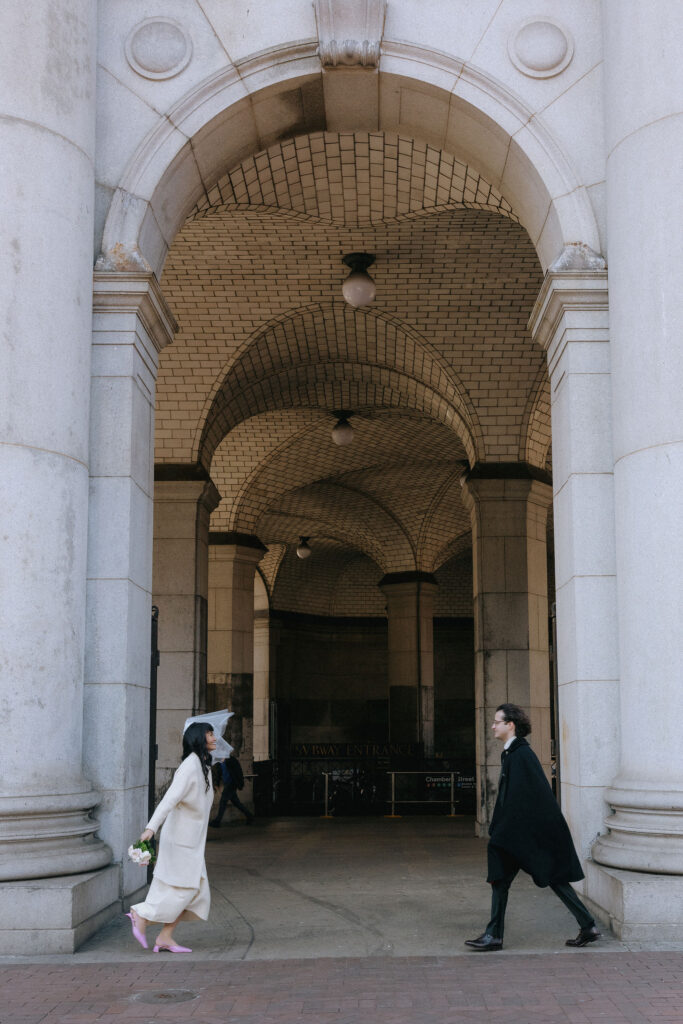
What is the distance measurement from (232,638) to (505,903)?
12845 millimetres

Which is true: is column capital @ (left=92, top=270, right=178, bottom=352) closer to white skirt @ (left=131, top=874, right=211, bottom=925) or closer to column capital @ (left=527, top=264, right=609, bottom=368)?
column capital @ (left=527, top=264, right=609, bottom=368)

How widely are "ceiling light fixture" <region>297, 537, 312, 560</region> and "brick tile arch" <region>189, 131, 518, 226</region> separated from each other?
16.6 m

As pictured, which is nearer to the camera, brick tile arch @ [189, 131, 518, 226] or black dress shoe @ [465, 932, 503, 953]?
black dress shoe @ [465, 932, 503, 953]

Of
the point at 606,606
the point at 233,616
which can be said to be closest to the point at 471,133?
the point at 606,606

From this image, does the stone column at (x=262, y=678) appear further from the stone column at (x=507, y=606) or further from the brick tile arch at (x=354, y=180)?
the brick tile arch at (x=354, y=180)

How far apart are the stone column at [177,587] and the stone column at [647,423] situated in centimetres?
940

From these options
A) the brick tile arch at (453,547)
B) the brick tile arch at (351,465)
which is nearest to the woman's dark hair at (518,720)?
the brick tile arch at (351,465)

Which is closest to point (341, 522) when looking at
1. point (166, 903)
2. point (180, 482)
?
point (180, 482)

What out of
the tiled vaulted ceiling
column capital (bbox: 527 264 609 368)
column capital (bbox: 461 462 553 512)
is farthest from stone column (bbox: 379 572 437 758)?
column capital (bbox: 527 264 609 368)

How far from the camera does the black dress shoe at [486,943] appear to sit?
6965mm

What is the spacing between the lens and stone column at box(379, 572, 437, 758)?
25.6m

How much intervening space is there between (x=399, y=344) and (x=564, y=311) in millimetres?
8374

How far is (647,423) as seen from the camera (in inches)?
315

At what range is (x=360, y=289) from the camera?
14.5 metres
